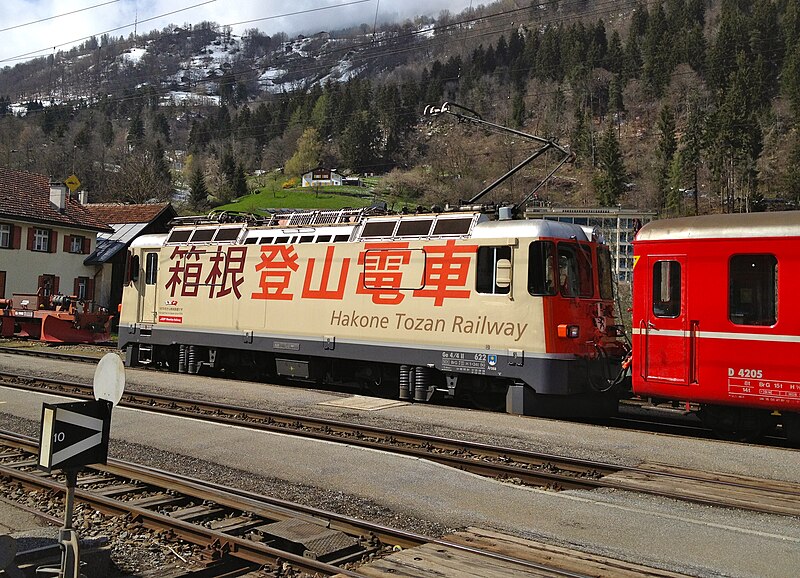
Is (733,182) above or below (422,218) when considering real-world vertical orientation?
above

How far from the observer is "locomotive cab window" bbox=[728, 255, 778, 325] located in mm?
10102

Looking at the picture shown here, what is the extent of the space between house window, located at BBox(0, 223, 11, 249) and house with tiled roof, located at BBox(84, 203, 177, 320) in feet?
16.1

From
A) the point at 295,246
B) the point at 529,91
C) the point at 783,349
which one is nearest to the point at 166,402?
the point at 295,246

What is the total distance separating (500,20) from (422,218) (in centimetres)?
13722

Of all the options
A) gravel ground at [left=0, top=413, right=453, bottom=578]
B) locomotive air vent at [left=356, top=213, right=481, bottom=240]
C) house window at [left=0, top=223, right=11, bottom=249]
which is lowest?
gravel ground at [left=0, top=413, right=453, bottom=578]

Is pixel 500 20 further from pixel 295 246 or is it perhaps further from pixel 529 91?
pixel 295 246

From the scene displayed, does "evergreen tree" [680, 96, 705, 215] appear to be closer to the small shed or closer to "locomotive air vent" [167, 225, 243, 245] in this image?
the small shed

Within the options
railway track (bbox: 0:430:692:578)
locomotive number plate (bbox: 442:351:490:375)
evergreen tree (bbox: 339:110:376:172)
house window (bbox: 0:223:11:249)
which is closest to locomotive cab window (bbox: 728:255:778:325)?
locomotive number plate (bbox: 442:351:490:375)

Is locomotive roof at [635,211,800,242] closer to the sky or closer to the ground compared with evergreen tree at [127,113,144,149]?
closer to the ground

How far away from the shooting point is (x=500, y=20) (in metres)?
140

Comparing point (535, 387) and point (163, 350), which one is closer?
point (535, 387)

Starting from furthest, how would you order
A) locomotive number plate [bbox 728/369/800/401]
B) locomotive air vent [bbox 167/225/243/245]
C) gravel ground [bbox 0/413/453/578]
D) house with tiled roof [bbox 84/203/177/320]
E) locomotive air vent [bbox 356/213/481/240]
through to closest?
house with tiled roof [bbox 84/203/177/320]
locomotive air vent [bbox 167/225/243/245]
locomotive air vent [bbox 356/213/481/240]
locomotive number plate [bbox 728/369/800/401]
gravel ground [bbox 0/413/453/578]

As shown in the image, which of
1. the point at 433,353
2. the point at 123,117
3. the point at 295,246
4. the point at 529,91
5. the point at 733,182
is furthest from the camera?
the point at 123,117

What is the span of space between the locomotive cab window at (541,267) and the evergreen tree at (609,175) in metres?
64.5
